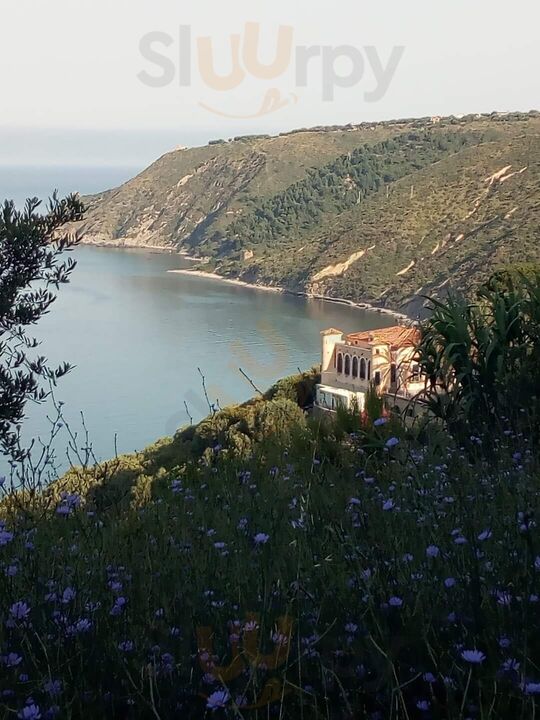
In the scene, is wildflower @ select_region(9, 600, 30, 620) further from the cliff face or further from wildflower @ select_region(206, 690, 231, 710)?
the cliff face

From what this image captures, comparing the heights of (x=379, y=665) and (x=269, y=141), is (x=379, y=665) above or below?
below

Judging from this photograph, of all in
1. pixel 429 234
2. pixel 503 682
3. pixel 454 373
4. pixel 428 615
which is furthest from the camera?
pixel 429 234

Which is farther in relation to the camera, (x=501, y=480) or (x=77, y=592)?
(x=501, y=480)

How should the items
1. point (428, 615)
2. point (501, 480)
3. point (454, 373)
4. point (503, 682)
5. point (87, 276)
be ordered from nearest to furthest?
1. point (503, 682)
2. point (428, 615)
3. point (501, 480)
4. point (454, 373)
5. point (87, 276)

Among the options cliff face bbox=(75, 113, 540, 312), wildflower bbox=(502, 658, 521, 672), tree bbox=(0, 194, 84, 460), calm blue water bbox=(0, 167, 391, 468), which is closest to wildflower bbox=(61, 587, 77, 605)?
wildflower bbox=(502, 658, 521, 672)

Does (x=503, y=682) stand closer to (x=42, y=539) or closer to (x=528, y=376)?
(x=42, y=539)

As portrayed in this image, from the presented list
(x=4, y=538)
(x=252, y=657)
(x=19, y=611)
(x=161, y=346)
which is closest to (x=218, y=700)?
(x=252, y=657)

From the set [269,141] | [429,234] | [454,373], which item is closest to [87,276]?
[429,234]
